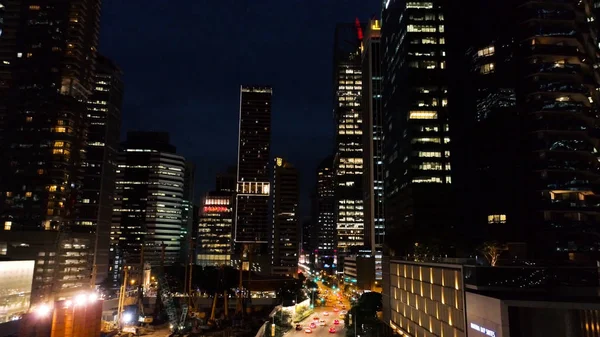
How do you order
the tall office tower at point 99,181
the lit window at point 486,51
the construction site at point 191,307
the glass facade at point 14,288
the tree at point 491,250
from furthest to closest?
1. the tall office tower at point 99,181
2. the glass facade at point 14,288
3. the construction site at point 191,307
4. the lit window at point 486,51
5. the tree at point 491,250

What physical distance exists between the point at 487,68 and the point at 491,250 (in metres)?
39.7

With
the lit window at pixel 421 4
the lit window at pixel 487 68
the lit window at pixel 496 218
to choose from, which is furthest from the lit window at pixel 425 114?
the lit window at pixel 496 218

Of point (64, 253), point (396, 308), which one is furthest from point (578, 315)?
point (64, 253)

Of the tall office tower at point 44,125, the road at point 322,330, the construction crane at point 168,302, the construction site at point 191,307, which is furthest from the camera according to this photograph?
the tall office tower at point 44,125

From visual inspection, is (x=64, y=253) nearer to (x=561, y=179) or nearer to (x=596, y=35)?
(x=561, y=179)

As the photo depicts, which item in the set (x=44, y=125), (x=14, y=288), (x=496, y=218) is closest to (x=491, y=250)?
(x=496, y=218)

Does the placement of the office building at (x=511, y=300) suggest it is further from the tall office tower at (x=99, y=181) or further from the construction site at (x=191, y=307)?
the tall office tower at (x=99, y=181)

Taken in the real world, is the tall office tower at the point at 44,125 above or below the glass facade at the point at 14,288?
above

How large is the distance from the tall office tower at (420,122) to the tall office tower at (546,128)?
33.8m

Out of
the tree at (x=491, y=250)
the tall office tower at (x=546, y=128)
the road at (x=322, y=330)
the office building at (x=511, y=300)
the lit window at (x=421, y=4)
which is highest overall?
the lit window at (x=421, y=4)

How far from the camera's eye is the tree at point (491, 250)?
4757 cm

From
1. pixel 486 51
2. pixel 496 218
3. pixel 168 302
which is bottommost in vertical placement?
pixel 168 302

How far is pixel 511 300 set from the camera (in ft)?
95.5

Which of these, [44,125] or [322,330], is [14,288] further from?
[322,330]
